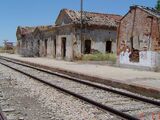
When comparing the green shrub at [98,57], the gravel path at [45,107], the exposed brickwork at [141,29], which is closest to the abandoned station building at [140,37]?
the exposed brickwork at [141,29]

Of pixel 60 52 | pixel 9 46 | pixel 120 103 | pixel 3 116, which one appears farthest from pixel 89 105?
pixel 9 46

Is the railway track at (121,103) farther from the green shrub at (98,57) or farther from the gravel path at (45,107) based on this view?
the green shrub at (98,57)

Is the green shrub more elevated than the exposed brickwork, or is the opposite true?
the exposed brickwork

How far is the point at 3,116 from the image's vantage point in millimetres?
8031

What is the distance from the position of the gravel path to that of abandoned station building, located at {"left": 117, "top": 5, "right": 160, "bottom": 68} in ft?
37.4

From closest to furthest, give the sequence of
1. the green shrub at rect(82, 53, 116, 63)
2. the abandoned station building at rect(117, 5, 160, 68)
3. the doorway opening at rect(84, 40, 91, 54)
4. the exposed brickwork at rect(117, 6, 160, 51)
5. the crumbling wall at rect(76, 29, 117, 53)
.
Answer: the abandoned station building at rect(117, 5, 160, 68) < the exposed brickwork at rect(117, 6, 160, 51) < the green shrub at rect(82, 53, 116, 63) < the crumbling wall at rect(76, 29, 117, 53) < the doorway opening at rect(84, 40, 91, 54)

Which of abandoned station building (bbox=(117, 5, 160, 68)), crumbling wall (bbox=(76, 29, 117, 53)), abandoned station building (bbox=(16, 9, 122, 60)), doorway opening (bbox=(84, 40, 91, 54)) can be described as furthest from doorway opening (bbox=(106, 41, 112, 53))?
abandoned station building (bbox=(117, 5, 160, 68))

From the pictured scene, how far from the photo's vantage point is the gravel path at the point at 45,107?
855 centimetres

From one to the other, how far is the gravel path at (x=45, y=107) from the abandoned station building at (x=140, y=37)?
37.4ft

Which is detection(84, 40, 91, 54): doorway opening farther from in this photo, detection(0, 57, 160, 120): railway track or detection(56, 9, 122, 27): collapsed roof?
detection(0, 57, 160, 120): railway track

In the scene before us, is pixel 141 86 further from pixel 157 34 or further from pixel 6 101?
pixel 157 34

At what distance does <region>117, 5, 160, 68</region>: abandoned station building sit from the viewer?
22984 mm

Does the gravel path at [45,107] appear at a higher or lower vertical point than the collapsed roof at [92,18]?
lower

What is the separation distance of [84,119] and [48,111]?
1.28 meters
